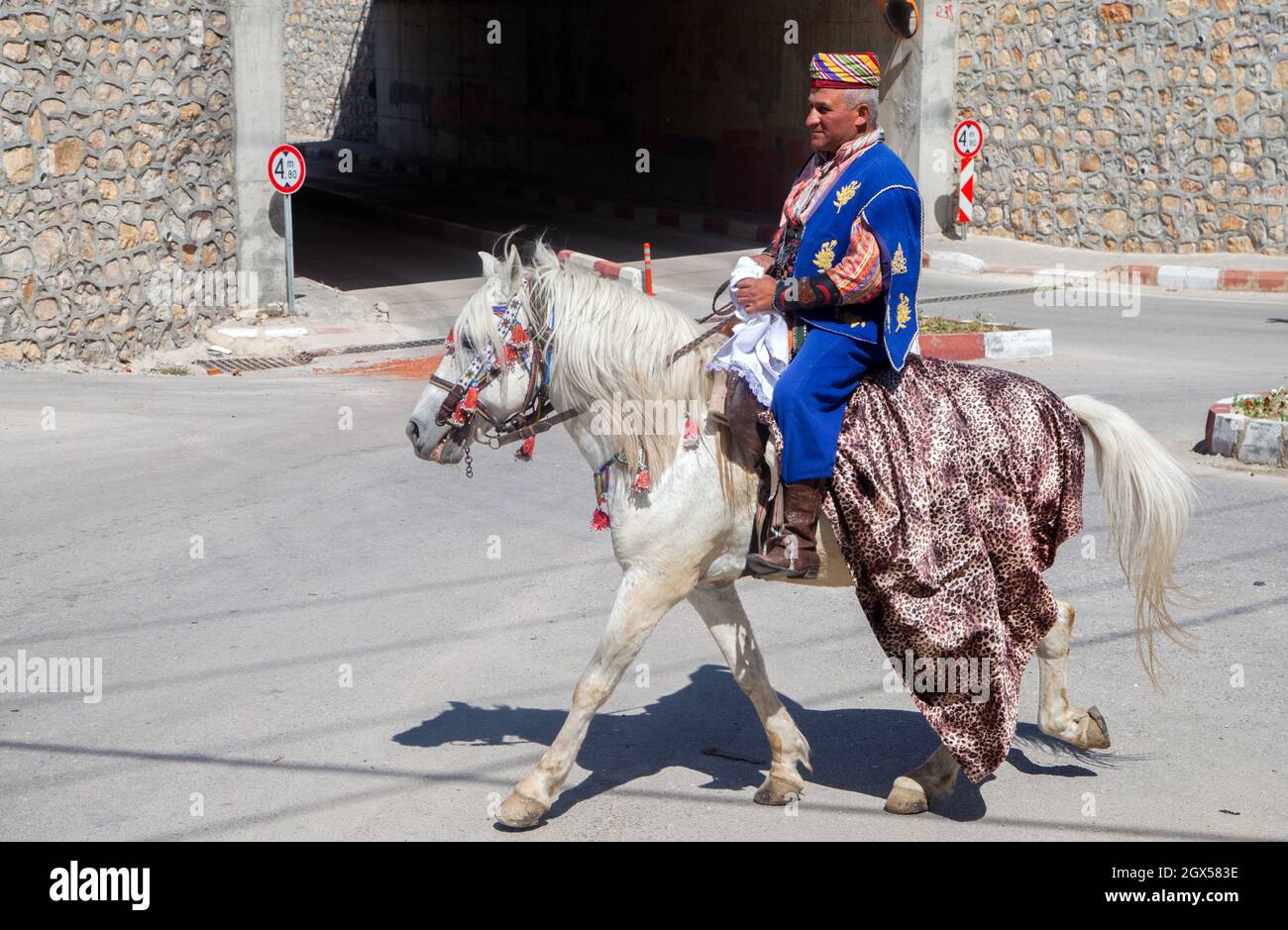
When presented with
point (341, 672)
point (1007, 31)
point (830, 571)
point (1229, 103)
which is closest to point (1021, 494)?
point (830, 571)

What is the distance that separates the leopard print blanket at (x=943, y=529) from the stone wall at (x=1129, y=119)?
48.2 feet

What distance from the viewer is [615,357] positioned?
4762 mm

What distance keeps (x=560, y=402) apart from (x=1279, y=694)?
10.5 ft

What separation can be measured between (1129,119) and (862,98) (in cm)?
1564

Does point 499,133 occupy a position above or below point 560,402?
above

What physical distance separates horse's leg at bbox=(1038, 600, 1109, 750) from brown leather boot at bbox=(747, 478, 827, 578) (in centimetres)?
109

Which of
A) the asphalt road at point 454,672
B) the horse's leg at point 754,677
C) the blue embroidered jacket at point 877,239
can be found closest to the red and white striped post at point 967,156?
the asphalt road at point 454,672

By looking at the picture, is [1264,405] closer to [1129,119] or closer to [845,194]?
[845,194]

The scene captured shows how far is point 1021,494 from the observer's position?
16.3 feet

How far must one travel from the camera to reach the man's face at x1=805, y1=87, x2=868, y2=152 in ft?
15.6

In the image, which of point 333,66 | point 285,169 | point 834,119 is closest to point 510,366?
point 834,119

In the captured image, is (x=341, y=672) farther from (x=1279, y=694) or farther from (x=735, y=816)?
(x=1279, y=694)

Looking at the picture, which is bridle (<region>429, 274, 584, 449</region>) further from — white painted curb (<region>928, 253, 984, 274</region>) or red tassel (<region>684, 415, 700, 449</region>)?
white painted curb (<region>928, 253, 984, 274</region>)

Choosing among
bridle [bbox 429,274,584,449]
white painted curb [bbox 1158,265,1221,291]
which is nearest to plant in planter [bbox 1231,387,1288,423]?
bridle [bbox 429,274,584,449]
